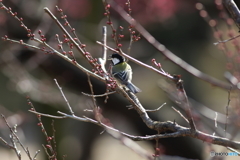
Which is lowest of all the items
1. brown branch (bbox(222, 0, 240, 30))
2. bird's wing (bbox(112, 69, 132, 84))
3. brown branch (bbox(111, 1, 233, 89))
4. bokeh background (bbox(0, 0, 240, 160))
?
brown branch (bbox(111, 1, 233, 89))

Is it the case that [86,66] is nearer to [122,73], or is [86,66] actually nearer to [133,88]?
[122,73]

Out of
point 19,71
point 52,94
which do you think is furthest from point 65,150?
point 19,71

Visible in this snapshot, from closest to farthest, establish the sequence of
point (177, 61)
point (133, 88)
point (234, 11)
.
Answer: point (177, 61), point (234, 11), point (133, 88)

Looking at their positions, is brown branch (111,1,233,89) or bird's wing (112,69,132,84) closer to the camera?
brown branch (111,1,233,89)

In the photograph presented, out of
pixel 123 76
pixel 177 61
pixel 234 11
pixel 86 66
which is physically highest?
pixel 86 66

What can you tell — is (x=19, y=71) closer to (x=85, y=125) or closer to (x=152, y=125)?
(x=85, y=125)

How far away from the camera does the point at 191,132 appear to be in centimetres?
196

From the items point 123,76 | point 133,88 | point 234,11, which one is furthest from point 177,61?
point 123,76

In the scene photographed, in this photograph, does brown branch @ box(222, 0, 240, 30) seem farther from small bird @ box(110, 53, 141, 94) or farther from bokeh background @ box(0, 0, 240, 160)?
bokeh background @ box(0, 0, 240, 160)

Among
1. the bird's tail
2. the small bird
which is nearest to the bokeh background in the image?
the small bird

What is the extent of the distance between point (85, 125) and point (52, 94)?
1749 mm

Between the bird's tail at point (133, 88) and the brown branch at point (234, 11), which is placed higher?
the bird's tail at point (133, 88)

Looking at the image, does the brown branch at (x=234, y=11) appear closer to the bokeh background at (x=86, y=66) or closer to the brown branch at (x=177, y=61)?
the brown branch at (x=177, y=61)

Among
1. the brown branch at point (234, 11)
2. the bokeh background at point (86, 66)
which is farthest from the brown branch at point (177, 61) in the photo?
the bokeh background at point (86, 66)
